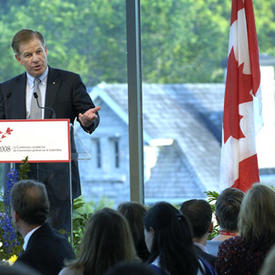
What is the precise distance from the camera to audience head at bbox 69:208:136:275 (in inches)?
94.6

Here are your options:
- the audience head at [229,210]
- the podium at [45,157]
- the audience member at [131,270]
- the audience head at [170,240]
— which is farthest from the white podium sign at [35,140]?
the audience member at [131,270]

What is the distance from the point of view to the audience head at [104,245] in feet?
7.88

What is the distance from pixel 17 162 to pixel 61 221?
0.39 m

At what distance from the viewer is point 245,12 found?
17.1 feet

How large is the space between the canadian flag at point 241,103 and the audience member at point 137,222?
204 cm

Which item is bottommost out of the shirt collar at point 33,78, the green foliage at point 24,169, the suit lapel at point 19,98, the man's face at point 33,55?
the green foliage at point 24,169

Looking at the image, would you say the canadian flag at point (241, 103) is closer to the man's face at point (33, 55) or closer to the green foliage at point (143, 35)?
the green foliage at point (143, 35)

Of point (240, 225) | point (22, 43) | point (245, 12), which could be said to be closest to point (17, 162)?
point (22, 43)

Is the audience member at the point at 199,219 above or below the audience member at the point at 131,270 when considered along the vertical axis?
below

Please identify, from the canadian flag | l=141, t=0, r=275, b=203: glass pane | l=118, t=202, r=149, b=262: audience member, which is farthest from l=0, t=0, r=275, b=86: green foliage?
l=118, t=202, r=149, b=262: audience member

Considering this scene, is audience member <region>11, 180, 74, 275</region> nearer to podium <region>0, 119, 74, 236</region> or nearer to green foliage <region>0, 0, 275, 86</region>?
podium <region>0, 119, 74, 236</region>

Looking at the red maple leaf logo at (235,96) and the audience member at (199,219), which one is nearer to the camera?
the audience member at (199,219)

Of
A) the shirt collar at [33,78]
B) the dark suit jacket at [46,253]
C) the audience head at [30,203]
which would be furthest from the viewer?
the shirt collar at [33,78]

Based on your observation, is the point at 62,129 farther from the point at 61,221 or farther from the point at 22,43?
the point at 22,43
